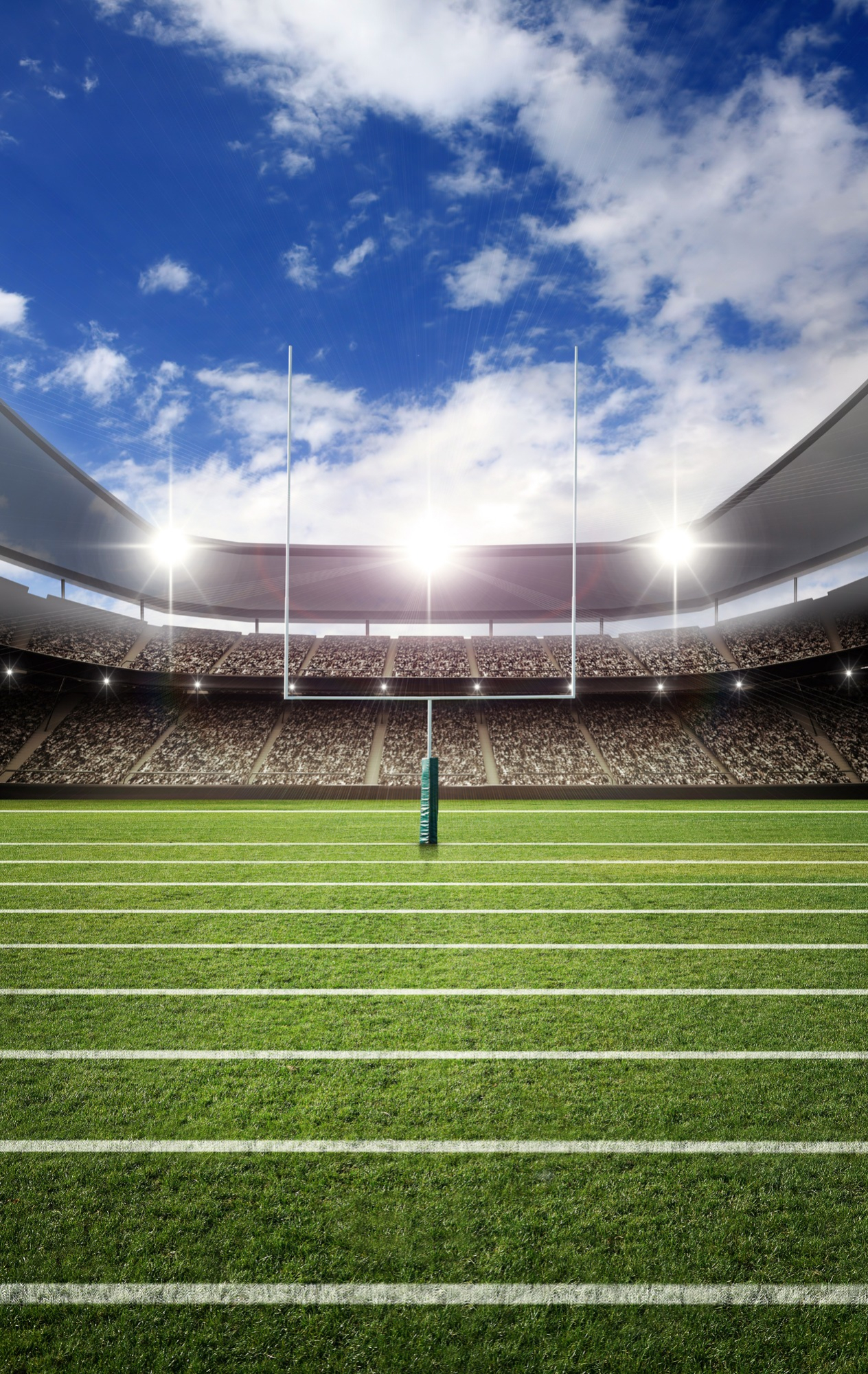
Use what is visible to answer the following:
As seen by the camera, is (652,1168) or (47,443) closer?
(652,1168)

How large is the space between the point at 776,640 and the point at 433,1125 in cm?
2331

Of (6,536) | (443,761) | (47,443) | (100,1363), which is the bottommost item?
(100,1363)

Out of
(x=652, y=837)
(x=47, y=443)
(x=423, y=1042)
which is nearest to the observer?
(x=423, y=1042)

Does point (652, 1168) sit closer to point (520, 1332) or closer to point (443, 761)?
point (520, 1332)

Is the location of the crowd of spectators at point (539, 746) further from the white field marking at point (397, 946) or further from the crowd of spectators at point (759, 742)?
the white field marking at point (397, 946)

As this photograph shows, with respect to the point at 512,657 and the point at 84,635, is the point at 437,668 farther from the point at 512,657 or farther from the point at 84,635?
the point at 84,635

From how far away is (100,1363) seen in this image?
1.48 meters

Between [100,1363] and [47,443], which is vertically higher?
[47,443]

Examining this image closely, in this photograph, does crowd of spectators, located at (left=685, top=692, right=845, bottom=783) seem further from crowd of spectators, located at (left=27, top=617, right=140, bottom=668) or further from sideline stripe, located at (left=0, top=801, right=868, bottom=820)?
crowd of spectators, located at (left=27, top=617, right=140, bottom=668)

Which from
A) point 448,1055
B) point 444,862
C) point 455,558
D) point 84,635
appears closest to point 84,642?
point 84,635

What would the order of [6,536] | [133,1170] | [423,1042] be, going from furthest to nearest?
[6,536] → [423,1042] → [133,1170]

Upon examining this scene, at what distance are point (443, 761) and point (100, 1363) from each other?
61.6ft

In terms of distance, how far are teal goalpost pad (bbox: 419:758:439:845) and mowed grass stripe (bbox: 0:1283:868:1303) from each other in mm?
6564

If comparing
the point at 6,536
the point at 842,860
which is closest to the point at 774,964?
the point at 842,860
